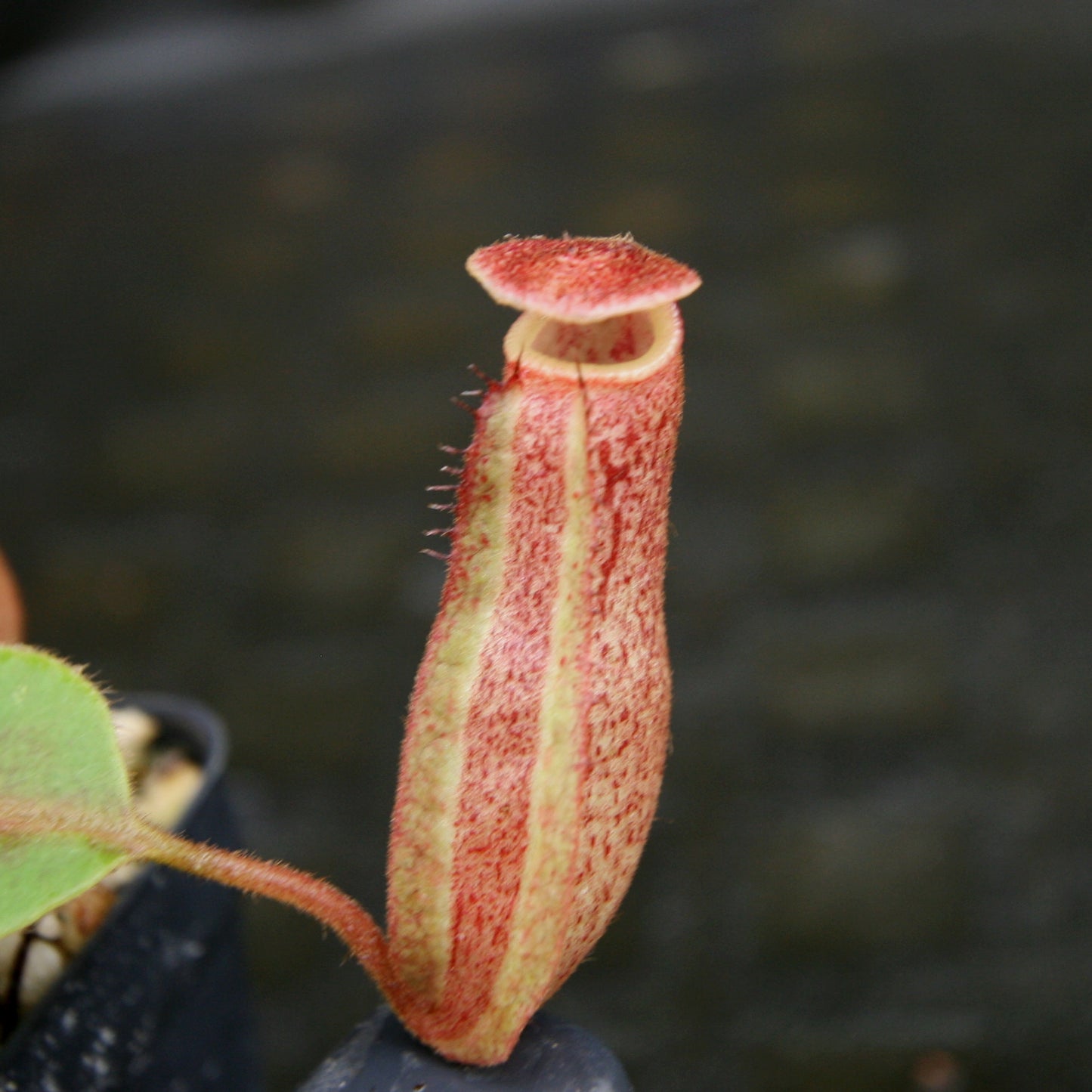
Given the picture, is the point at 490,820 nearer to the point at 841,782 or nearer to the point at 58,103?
the point at 841,782

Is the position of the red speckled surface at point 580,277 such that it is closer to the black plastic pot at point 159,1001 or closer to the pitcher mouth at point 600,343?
the pitcher mouth at point 600,343

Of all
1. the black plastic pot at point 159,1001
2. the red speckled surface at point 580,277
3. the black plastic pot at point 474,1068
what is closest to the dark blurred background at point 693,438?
the black plastic pot at point 159,1001

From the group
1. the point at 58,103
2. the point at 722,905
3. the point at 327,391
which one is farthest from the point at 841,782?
the point at 58,103

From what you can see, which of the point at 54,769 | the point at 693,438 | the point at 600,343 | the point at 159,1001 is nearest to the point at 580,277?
the point at 600,343

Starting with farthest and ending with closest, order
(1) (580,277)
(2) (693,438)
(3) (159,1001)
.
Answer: (2) (693,438) → (3) (159,1001) → (1) (580,277)

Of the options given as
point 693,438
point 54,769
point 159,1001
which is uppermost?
point 54,769

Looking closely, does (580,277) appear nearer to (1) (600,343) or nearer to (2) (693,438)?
(1) (600,343)

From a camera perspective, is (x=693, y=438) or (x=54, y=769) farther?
(x=693, y=438)
